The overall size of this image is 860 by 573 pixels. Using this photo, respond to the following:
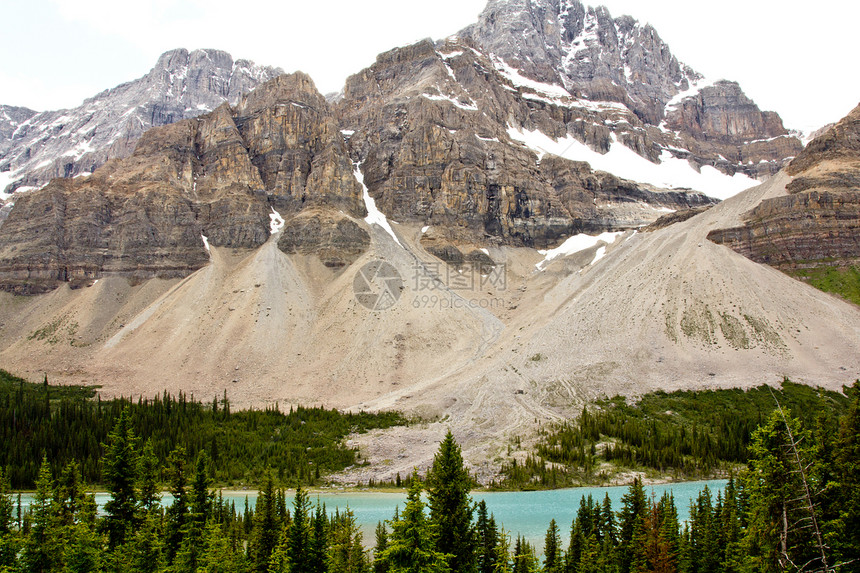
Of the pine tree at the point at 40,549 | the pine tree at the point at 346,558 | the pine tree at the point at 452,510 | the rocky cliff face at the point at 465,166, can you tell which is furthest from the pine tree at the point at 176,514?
the rocky cliff face at the point at 465,166

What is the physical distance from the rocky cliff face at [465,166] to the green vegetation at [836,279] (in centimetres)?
5301

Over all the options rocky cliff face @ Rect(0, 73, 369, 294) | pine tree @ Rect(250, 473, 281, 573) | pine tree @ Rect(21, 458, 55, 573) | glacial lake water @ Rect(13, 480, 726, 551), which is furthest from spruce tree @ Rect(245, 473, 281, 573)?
rocky cliff face @ Rect(0, 73, 369, 294)

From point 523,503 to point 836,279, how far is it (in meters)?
76.2

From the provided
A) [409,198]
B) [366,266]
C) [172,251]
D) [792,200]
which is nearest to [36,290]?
[172,251]

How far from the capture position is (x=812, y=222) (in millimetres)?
105500

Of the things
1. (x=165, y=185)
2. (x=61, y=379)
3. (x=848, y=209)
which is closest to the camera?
(x=61, y=379)

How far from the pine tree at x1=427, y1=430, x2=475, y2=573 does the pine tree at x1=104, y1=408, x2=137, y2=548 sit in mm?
12937

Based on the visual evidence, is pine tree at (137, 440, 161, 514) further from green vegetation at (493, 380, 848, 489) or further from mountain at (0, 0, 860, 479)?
mountain at (0, 0, 860, 479)

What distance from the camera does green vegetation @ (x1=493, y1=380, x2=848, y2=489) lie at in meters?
58.6

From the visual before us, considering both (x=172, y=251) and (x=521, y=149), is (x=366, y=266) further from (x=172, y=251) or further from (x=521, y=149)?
(x=521, y=149)

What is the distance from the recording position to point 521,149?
6407 inches

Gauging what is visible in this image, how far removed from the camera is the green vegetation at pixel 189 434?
197 feet

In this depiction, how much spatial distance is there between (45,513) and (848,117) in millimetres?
141198

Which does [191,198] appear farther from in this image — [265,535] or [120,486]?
[265,535]
